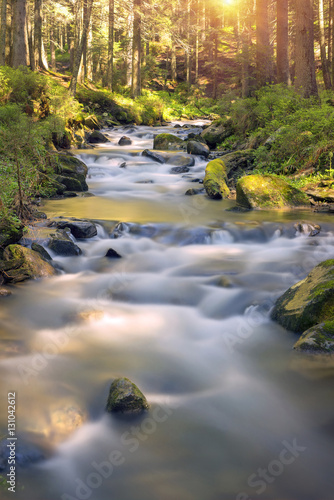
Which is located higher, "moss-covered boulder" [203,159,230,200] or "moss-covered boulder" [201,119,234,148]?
"moss-covered boulder" [201,119,234,148]

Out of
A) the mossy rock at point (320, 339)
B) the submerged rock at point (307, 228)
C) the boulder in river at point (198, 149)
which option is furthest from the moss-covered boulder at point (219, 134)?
the mossy rock at point (320, 339)

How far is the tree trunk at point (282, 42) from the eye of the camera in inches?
Answer: 703

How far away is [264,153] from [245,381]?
10328 mm

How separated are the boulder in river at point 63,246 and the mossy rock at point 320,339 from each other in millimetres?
4458

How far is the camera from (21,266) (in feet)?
20.9

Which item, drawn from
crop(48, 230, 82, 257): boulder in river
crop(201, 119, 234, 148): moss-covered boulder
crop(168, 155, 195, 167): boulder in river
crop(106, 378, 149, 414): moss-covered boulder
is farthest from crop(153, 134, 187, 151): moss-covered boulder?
crop(106, 378, 149, 414): moss-covered boulder

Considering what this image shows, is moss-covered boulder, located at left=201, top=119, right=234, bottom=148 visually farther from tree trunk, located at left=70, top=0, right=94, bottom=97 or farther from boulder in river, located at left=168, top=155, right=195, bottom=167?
tree trunk, located at left=70, top=0, right=94, bottom=97

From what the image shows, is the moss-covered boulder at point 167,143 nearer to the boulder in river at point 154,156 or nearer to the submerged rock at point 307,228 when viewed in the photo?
the boulder in river at point 154,156

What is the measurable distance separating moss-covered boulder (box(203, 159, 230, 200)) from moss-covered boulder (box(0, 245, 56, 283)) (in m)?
6.38

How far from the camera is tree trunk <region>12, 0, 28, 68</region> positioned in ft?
58.4

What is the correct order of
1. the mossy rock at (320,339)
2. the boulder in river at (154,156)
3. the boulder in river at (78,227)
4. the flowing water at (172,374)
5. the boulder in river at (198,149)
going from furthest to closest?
1. the boulder in river at (198,149)
2. the boulder in river at (154,156)
3. the boulder in river at (78,227)
4. the mossy rock at (320,339)
5. the flowing water at (172,374)

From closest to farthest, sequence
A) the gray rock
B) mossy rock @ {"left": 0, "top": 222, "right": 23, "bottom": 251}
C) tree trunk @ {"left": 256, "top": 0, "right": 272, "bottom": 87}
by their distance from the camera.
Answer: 1. mossy rock @ {"left": 0, "top": 222, "right": 23, "bottom": 251}
2. the gray rock
3. tree trunk @ {"left": 256, "top": 0, "right": 272, "bottom": 87}

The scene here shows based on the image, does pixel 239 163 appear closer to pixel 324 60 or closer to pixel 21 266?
pixel 21 266

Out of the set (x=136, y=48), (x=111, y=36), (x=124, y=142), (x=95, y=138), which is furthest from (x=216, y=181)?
(x=111, y=36)
